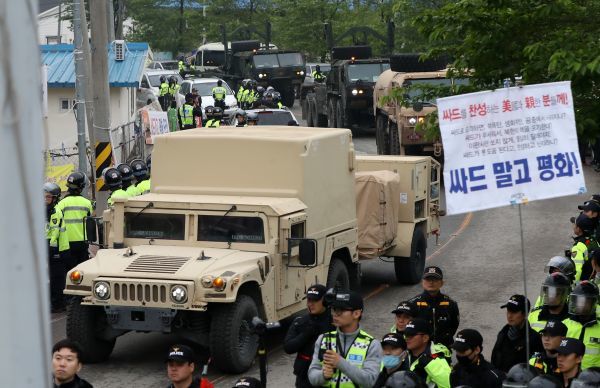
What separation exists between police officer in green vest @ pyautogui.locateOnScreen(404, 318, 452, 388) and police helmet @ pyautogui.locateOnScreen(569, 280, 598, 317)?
1183mm

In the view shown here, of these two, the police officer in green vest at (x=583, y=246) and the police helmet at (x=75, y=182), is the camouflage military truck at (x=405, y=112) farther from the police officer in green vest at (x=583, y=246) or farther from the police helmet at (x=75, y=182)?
the police officer in green vest at (x=583, y=246)

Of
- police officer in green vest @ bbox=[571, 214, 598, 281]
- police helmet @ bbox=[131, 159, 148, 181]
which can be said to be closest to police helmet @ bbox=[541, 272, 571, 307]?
police officer in green vest @ bbox=[571, 214, 598, 281]

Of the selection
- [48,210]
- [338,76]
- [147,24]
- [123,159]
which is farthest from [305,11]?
[48,210]

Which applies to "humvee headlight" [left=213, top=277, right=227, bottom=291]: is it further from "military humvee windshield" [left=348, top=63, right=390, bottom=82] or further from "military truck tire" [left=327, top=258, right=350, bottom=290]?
"military humvee windshield" [left=348, top=63, right=390, bottom=82]

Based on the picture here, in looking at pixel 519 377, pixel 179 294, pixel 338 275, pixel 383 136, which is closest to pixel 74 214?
pixel 338 275

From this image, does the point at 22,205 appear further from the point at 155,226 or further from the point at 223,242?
the point at 155,226

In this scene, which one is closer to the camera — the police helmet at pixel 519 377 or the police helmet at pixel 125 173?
the police helmet at pixel 519 377

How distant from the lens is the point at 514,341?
9383 millimetres

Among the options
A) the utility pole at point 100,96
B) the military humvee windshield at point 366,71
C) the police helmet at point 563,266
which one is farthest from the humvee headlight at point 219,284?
the military humvee windshield at point 366,71

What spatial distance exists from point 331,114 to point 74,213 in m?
22.8

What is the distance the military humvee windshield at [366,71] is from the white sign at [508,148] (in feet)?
91.2

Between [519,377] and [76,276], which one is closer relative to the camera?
[519,377]

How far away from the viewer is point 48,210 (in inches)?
616

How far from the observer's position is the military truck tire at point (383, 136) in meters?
29.5
